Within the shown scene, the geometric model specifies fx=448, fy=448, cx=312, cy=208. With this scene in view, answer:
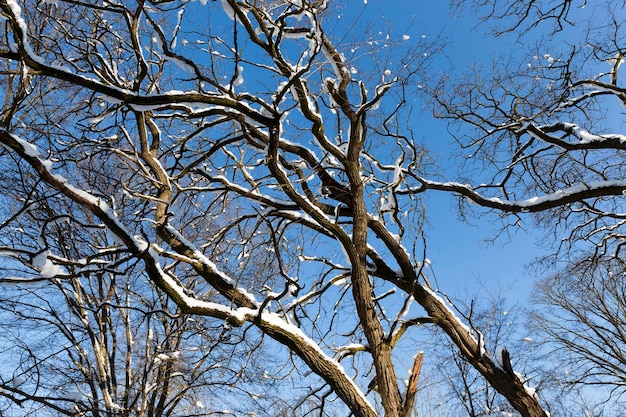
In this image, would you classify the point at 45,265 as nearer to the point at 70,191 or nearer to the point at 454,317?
the point at 70,191

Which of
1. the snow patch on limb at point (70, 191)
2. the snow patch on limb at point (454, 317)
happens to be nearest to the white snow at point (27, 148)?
the snow patch on limb at point (70, 191)

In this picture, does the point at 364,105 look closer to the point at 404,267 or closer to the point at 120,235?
the point at 404,267

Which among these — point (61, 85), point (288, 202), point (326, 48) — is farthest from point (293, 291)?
point (61, 85)

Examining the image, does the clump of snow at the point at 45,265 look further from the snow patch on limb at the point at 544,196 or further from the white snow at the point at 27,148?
the snow patch on limb at the point at 544,196

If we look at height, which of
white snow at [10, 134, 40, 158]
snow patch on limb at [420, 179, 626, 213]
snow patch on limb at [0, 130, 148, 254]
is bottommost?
snow patch on limb at [0, 130, 148, 254]

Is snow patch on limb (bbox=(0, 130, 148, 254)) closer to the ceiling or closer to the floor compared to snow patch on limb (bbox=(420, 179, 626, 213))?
closer to the floor

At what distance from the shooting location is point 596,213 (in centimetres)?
713

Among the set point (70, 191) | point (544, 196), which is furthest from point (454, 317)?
point (70, 191)

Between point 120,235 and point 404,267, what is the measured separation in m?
3.30

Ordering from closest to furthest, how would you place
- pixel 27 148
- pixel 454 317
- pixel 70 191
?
pixel 27 148 < pixel 70 191 < pixel 454 317

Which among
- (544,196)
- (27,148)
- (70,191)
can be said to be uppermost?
(544,196)

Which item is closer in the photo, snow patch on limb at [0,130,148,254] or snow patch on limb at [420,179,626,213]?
snow patch on limb at [0,130,148,254]

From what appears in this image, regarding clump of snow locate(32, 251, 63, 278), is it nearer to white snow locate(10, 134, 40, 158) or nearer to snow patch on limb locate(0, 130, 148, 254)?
snow patch on limb locate(0, 130, 148, 254)

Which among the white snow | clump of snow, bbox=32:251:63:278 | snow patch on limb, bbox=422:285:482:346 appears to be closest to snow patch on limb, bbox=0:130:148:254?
the white snow
